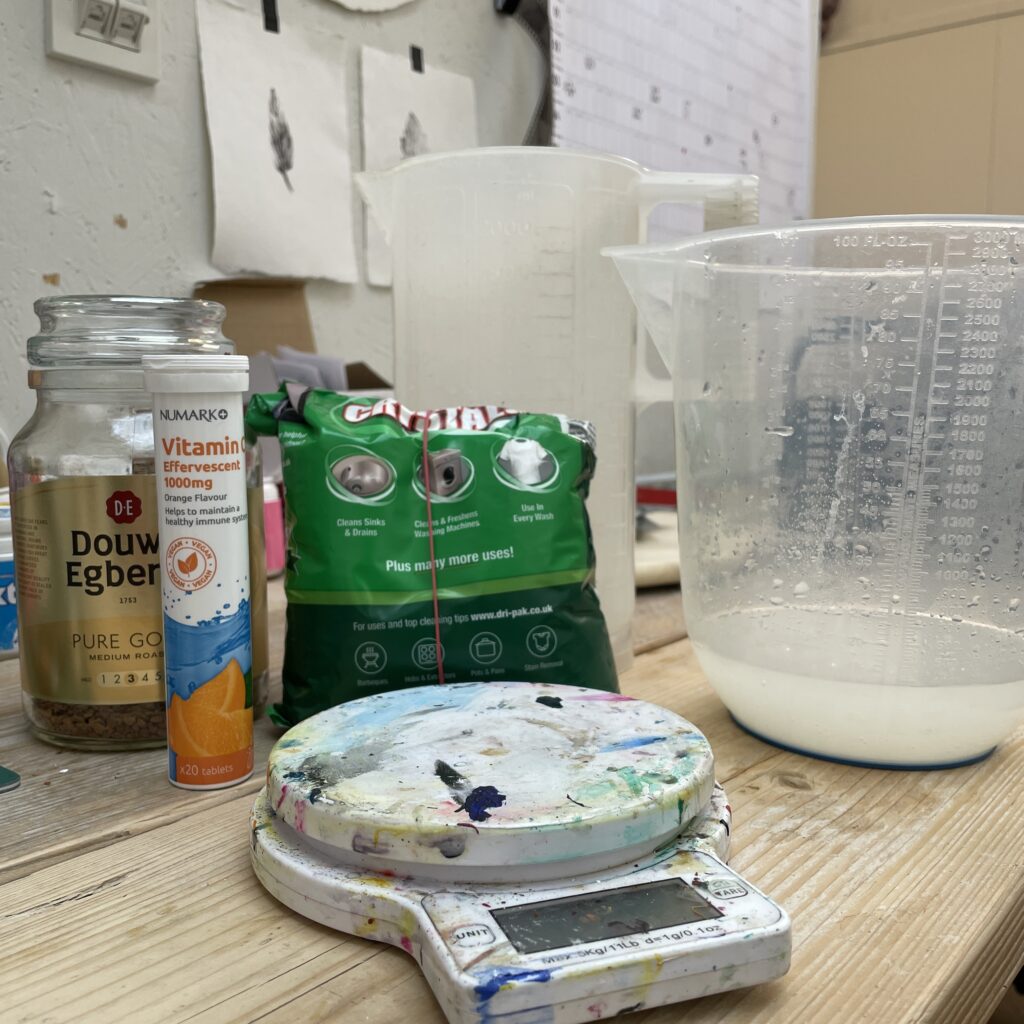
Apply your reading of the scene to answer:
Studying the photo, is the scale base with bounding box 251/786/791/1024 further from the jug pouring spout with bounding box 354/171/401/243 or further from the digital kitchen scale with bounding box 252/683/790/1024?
the jug pouring spout with bounding box 354/171/401/243

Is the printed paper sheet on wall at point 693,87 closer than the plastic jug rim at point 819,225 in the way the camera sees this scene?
No

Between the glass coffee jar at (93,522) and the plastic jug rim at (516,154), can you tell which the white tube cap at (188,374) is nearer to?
the glass coffee jar at (93,522)

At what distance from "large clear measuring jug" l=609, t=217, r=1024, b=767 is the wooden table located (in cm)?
4

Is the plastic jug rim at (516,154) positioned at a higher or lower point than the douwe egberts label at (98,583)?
higher

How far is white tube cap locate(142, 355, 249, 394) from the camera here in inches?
17.1

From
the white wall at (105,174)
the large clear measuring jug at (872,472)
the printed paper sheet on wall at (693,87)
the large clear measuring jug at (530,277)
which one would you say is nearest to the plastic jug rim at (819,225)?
the large clear measuring jug at (872,472)

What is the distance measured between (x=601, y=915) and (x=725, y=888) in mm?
48

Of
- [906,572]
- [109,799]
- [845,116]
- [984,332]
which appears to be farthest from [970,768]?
[845,116]

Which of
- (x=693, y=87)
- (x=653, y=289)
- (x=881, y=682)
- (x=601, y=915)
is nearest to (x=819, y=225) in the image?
(x=653, y=289)

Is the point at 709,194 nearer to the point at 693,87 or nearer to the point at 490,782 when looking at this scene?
the point at 490,782

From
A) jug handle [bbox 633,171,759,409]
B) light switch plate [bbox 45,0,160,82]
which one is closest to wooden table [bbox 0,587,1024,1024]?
jug handle [bbox 633,171,759,409]

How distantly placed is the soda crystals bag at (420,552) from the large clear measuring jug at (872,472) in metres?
0.09

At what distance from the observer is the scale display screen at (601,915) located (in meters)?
0.31

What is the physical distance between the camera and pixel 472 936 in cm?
31
